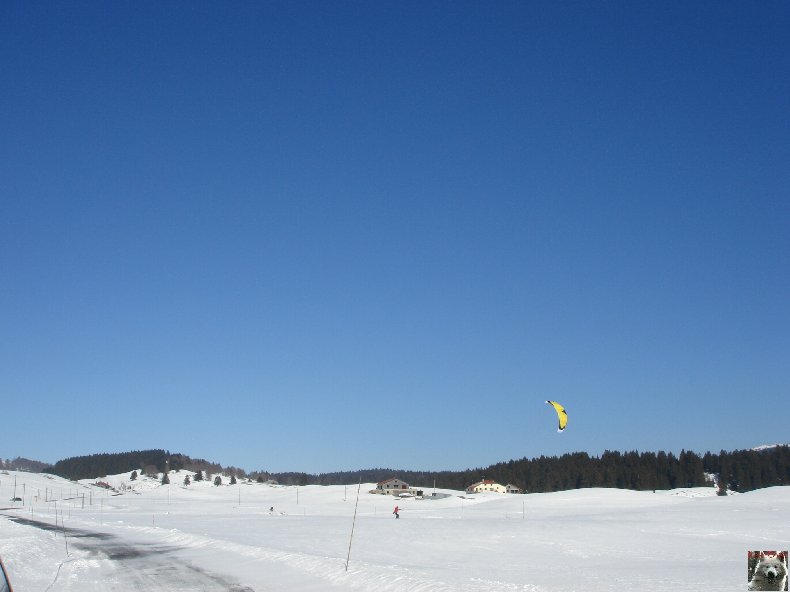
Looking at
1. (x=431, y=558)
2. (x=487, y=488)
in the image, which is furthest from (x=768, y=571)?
(x=487, y=488)

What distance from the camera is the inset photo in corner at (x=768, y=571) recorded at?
13.4m

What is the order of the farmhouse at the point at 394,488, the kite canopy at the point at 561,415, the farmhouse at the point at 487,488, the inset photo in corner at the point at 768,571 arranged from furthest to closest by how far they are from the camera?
1. the farmhouse at the point at 487,488
2. the farmhouse at the point at 394,488
3. the kite canopy at the point at 561,415
4. the inset photo in corner at the point at 768,571

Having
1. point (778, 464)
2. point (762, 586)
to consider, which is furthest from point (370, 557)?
point (778, 464)

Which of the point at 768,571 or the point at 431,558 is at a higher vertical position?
the point at 768,571

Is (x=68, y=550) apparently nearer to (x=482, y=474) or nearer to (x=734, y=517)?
(x=734, y=517)

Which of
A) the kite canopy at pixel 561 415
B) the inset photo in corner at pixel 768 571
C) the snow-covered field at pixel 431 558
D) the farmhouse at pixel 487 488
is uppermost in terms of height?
the kite canopy at pixel 561 415

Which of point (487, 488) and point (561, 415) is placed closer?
point (561, 415)

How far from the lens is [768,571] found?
13602 mm

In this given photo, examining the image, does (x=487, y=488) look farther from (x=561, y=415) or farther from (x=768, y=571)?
(x=768, y=571)

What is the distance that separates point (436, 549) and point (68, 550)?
53.6ft

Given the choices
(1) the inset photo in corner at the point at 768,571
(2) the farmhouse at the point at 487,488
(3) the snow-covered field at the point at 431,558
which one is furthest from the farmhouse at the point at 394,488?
(1) the inset photo in corner at the point at 768,571

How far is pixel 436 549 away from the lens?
3338cm

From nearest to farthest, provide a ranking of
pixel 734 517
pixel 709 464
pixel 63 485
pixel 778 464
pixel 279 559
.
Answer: pixel 279 559 < pixel 734 517 < pixel 778 464 < pixel 709 464 < pixel 63 485

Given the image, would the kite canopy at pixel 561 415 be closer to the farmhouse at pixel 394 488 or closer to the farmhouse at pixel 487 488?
the farmhouse at pixel 394 488
